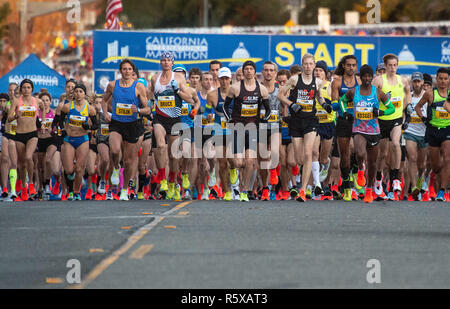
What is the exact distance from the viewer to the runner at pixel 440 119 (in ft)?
65.5

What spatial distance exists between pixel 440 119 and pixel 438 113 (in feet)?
0.34

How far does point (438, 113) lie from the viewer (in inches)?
789

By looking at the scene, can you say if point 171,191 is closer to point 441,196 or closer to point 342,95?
point 342,95

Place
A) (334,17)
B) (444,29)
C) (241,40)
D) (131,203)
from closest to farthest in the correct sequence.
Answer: (131,203) → (241,40) → (444,29) → (334,17)

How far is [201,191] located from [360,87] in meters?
3.51

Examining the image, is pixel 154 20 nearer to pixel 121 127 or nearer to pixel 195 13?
pixel 195 13

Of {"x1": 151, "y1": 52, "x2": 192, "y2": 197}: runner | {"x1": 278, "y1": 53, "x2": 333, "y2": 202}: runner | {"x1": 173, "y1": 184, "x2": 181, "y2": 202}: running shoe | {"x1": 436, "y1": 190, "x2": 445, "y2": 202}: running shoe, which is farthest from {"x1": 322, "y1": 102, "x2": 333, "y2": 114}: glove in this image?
{"x1": 173, "y1": 184, "x2": 181, "y2": 202}: running shoe

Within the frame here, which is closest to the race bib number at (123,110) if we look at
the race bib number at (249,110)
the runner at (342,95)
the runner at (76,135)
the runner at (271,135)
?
the runner at (76,135)

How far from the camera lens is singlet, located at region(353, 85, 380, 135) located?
1859 centimetres

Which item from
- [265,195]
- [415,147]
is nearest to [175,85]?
[265,195]

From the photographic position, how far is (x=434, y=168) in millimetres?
20391

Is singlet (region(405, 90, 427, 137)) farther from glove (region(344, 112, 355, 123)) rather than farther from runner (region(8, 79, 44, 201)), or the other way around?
runner (region(8, 79, 44, 201))

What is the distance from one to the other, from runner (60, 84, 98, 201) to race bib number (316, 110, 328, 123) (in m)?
3.46

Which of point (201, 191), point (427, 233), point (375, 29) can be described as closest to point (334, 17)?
point (375, 29)
